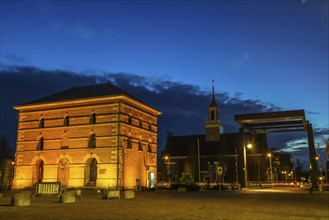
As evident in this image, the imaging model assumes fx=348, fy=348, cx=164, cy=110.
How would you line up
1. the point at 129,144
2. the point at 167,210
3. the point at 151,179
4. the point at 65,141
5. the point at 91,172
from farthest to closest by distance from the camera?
the point at 151,179 < the point at 129,144 < the point at 65,141 < the point at 91,172 < the point at 167,210

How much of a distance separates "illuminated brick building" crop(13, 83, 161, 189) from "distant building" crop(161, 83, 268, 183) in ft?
147

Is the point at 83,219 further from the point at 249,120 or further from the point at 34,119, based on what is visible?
the point at 34,119

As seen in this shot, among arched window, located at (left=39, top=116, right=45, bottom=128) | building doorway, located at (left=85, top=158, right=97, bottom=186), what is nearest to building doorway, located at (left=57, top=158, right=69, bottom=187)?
building doorway, located at (left=85, top=158, right=97, bottom=186)

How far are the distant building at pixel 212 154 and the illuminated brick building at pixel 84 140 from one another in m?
44.8

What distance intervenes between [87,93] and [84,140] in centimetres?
642

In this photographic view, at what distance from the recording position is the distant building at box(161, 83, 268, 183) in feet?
294

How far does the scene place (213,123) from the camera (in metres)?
92.1

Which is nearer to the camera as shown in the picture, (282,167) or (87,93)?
(87,93)

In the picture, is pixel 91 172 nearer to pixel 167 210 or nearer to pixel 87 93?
pixel 87 93

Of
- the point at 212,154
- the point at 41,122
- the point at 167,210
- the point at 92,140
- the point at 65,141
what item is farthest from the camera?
the point at 212,154

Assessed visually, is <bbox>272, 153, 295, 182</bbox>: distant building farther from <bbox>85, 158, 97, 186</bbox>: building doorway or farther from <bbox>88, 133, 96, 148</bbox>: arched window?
<bbox>88, 133, 96, 148</bbox>: arched window

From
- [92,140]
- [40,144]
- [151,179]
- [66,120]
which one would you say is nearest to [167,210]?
[92,140]

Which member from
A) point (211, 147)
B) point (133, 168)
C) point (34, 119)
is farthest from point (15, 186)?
point (211, 147)

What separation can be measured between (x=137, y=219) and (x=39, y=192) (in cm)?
1937
